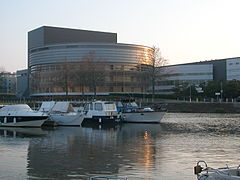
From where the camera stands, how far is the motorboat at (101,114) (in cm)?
Result: 5228

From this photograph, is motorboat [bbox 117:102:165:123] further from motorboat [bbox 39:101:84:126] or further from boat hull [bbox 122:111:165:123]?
motorboat [bbox 39:101:84:126]

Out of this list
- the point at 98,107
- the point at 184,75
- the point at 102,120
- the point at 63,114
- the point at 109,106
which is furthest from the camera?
the point at 184,75

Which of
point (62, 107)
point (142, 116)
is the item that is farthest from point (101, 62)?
point (62, 107)

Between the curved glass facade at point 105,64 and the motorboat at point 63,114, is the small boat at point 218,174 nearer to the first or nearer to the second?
the motorboat at point 63,114

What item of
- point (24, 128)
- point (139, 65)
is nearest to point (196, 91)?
point (139, 65)

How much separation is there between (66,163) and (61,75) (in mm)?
97856

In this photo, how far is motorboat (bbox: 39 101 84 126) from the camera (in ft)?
167

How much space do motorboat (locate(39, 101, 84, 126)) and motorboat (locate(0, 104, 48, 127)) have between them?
3.57 metres

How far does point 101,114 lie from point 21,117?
1032 cm

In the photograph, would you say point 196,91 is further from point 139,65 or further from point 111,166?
point 111,166

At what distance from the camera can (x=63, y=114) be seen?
5197cm

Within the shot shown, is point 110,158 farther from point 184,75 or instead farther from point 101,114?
point 184,75

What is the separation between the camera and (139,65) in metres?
150

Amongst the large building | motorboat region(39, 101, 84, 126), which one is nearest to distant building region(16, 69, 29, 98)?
the large building
